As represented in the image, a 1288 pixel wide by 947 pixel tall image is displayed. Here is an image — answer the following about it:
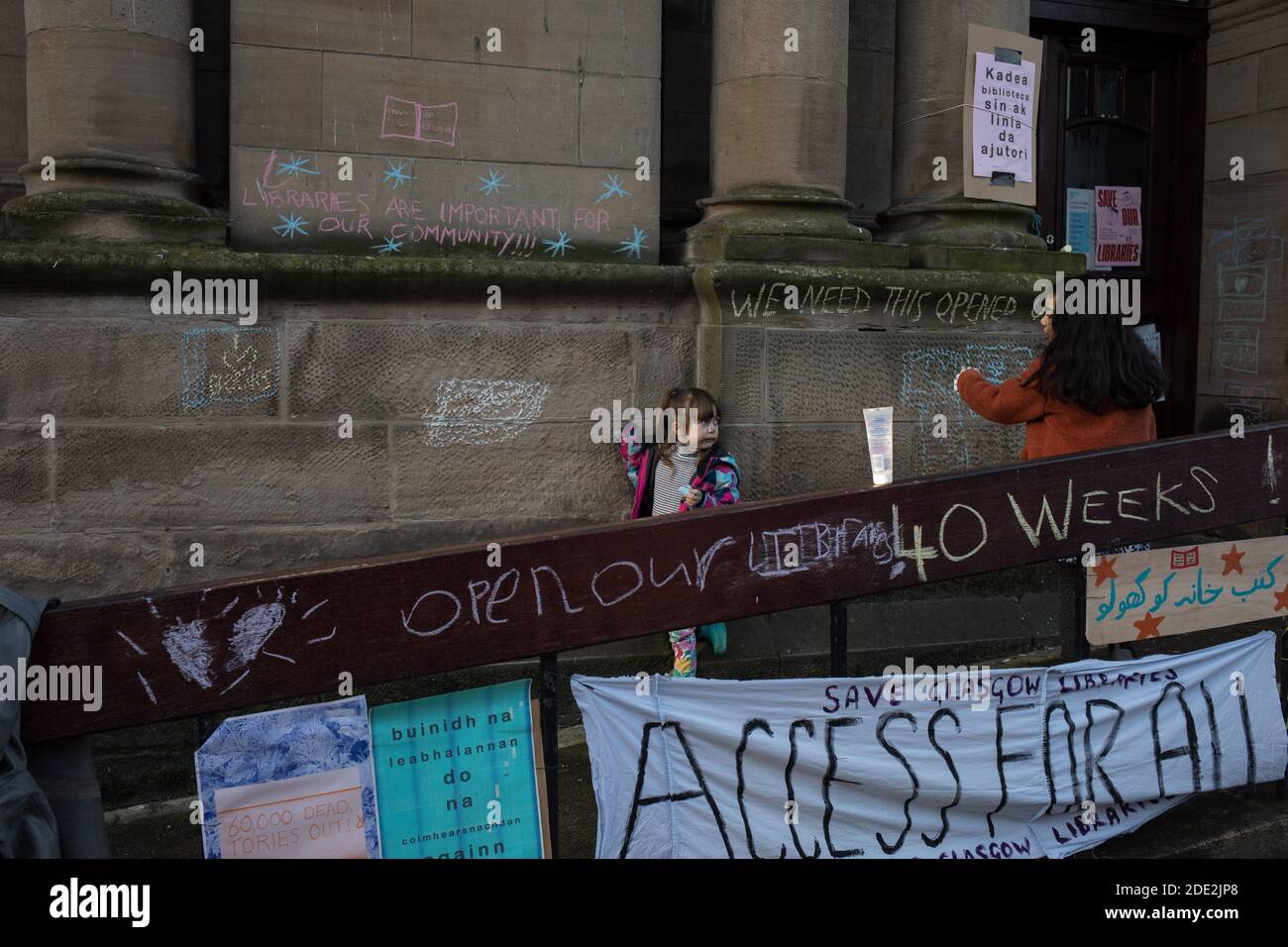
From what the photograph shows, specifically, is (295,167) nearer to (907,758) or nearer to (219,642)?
(219,642)

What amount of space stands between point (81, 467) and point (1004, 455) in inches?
191

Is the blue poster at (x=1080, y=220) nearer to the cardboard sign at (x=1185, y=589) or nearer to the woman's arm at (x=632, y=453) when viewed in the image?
the woman's arm at (x=632, y=453)

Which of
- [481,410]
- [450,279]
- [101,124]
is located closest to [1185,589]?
[481,410]

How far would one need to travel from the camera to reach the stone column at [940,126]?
21.3ft

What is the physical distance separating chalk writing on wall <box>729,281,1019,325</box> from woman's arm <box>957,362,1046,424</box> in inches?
56.2

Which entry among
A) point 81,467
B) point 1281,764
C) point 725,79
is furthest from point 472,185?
point 1281,764

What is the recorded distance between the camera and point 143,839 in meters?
4.19

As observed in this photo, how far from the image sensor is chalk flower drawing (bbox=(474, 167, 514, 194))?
5859mm

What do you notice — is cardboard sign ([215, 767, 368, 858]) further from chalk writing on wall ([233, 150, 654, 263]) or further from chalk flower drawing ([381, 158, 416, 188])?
chalk flower drawing ([381, 158, 416, 188])

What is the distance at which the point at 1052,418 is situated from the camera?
4555 millimetres

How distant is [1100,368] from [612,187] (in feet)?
9.24

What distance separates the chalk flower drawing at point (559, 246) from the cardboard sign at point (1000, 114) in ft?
7.65

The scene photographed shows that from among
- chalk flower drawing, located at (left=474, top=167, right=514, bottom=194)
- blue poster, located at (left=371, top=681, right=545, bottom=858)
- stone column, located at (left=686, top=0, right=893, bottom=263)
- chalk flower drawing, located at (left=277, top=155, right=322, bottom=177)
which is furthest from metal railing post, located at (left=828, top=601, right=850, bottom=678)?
chalk flower drawing, located at (left=277, top=155, right=322, bottom=177)
